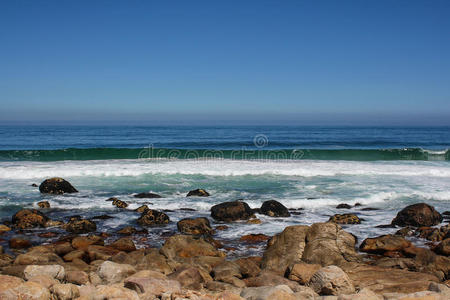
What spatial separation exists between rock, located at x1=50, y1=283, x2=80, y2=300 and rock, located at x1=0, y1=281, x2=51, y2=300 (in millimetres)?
97

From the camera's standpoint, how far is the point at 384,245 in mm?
7887

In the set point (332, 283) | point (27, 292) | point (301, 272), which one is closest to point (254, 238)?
point (301, 272)

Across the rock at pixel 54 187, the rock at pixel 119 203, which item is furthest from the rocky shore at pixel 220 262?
the rock at pixel 54 187

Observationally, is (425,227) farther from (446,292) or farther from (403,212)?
(446,292)

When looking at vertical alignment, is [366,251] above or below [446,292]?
below

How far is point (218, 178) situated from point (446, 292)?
13.3 meters

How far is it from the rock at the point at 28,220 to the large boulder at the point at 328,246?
653 cm

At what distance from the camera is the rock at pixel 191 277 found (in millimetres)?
5754

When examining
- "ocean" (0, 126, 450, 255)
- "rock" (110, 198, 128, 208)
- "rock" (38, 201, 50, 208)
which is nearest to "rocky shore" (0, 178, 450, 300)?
"ocean" (0, 126, 450, 255)

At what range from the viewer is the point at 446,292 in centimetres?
489

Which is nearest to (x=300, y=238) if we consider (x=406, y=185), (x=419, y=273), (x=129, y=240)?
(x=419, y=273)

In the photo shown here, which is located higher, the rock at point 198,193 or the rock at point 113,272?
the rock at point 113,272

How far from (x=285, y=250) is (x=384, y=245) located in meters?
2.16

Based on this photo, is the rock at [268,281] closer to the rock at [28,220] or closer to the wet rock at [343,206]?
the rock at [28,220]
